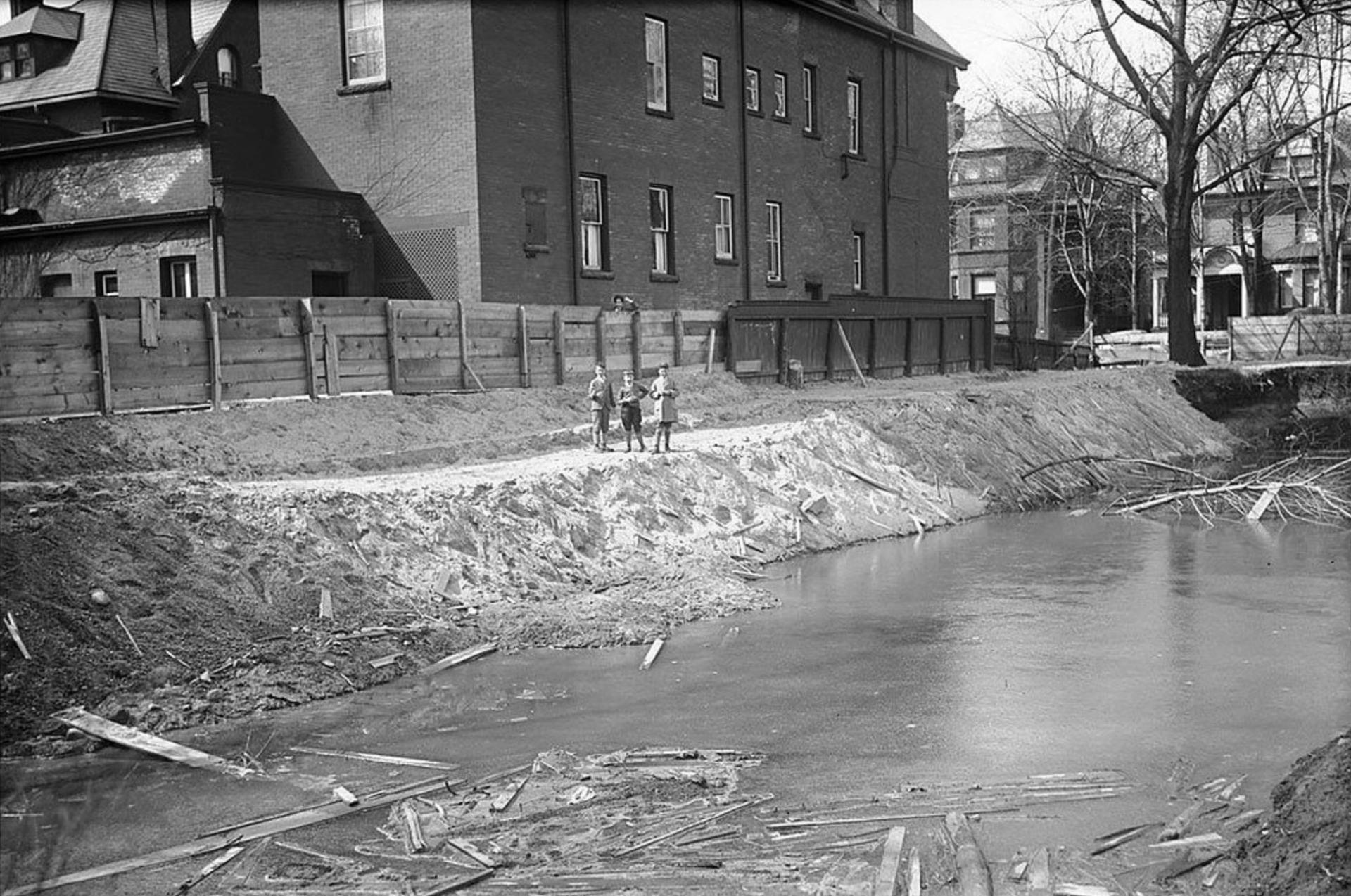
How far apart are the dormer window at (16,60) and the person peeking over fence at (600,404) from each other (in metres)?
27.6

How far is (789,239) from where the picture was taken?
37969mm

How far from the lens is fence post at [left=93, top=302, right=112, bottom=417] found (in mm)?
18141

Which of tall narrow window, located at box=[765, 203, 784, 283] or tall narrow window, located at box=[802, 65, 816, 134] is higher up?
tall narrow window, located at box=[802, 65, 816, 134]

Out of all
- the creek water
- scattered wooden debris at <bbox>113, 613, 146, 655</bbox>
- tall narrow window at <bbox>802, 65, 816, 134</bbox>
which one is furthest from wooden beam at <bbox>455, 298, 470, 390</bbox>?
tall narrow window at <bbox>802, 65, 816, 134</bbox>

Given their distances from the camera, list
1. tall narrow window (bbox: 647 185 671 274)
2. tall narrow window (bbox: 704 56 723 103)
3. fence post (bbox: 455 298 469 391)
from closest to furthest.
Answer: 1. fence post (bbox: 455 298 469 391)
2. tall narrow window (bbox: 647 185 671 274)
3. tall narrow window (bbox: 704 56 723 103)

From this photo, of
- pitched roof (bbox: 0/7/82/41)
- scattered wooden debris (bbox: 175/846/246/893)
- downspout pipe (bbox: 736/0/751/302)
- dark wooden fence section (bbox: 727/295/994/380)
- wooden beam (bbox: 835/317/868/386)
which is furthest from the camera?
pitched roof (bbox: 0/7/82/41)

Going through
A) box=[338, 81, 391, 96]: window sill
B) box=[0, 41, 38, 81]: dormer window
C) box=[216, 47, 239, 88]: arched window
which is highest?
box=[0, 41, 38, 81]: dormer window

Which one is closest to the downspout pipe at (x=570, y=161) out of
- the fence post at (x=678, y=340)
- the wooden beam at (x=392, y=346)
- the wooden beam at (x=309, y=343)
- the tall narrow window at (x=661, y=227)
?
the fence post at (x=678, y=340)

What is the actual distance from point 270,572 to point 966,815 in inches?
335

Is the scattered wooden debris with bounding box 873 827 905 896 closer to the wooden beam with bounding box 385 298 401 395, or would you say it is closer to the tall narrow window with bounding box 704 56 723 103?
the wooden beam with bounding box 385 298 401 395

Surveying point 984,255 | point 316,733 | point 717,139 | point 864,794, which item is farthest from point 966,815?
point 984,255

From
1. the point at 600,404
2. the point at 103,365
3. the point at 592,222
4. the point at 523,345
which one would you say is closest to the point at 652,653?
the point at 600,404

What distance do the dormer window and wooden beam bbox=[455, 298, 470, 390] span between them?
951 inches

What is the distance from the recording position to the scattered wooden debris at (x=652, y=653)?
13617 millimetres
